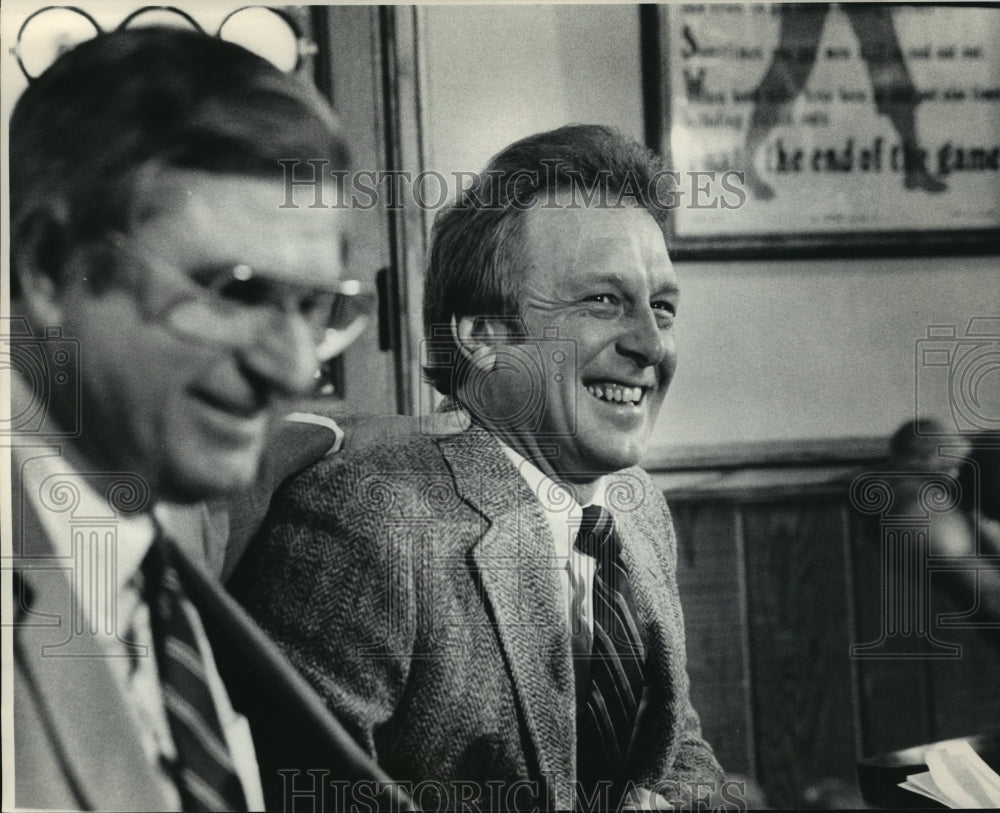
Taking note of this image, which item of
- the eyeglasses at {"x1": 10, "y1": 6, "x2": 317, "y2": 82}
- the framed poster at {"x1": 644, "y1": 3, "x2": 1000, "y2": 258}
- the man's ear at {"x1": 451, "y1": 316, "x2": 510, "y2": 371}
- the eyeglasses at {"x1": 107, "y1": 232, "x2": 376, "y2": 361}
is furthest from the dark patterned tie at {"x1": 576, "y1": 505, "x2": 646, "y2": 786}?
the eyeglasses at {"x1": 10, "y1": 6, "x2": 317, "y2": 82}

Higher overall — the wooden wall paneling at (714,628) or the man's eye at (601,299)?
the man's eye at (601,299)

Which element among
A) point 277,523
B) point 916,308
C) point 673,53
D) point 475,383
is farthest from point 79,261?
point 916,308

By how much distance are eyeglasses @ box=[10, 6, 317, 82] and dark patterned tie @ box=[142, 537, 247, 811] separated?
31.3 inches

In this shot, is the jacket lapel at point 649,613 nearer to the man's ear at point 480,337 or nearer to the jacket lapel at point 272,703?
the man's ear at point 480,337

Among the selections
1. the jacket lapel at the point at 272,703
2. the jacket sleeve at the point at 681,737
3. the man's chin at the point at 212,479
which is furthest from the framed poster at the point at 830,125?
the jacket lapel at the point at 272,703

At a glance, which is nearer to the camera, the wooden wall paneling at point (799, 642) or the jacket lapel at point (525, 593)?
the jacket lapel at point (525, 593)

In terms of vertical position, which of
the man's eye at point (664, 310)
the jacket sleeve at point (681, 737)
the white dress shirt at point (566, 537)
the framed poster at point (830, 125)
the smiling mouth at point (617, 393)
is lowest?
the jacket sleeve at point (681, 737)

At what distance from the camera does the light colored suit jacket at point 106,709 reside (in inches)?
58.6

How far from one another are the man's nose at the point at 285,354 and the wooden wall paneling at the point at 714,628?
63 cm

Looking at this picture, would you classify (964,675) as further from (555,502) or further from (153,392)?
(153,392)

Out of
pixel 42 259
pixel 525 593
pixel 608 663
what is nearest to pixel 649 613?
pixel 608 663

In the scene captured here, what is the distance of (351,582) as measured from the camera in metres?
1.49

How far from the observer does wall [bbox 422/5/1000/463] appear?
62.6 inches

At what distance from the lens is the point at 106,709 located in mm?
1529
